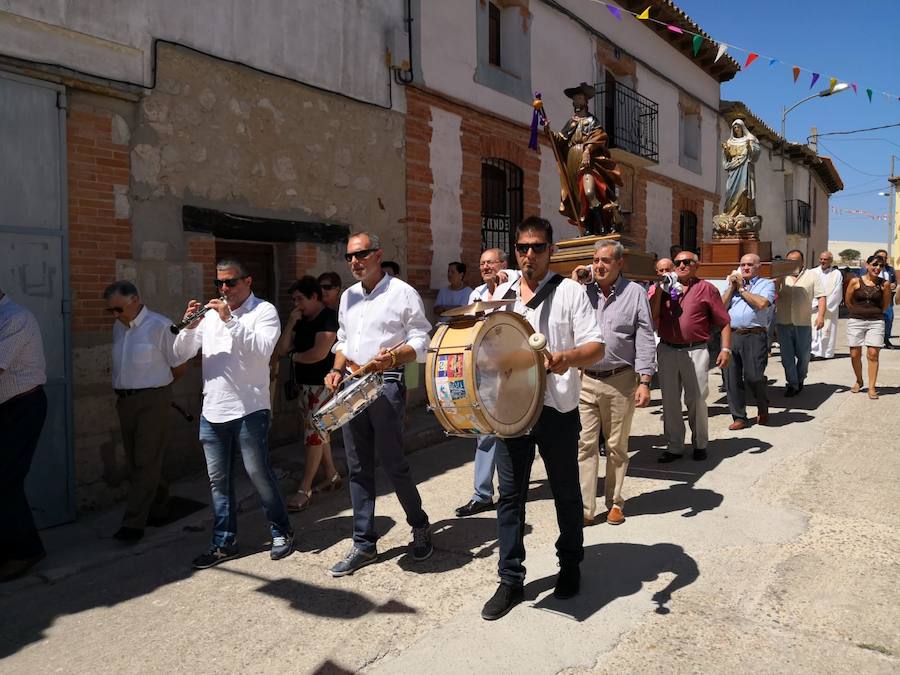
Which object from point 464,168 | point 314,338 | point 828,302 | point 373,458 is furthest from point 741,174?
point 373,458

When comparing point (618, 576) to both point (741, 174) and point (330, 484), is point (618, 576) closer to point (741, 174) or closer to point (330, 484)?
point (330, 484)

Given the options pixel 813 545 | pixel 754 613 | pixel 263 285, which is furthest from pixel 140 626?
pixel 263 285

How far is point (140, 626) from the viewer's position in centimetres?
352

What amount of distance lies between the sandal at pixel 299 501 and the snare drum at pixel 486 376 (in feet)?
7.89

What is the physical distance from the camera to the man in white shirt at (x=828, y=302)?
33.1 feet

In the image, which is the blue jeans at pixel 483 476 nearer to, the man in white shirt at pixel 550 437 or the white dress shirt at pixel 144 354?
the man in white shirt at pixel 550 437

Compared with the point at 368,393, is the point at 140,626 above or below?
below

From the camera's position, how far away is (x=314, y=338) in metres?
5.37

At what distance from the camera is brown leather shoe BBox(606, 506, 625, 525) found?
15.0 ft

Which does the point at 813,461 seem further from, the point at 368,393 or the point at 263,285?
the point at 263,285

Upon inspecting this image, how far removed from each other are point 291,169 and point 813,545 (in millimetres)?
5615

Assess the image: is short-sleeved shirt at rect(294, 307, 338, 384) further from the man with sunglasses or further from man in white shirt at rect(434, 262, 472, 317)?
man in white shirt at rect(434, 262, 472, 317)

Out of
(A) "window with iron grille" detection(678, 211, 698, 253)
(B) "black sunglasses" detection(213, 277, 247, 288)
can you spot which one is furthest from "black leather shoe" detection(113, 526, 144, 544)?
(A) "window with iron grille" detection(678, 211, 698, 253)

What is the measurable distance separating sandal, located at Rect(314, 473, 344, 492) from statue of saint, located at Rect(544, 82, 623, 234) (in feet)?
15.5
